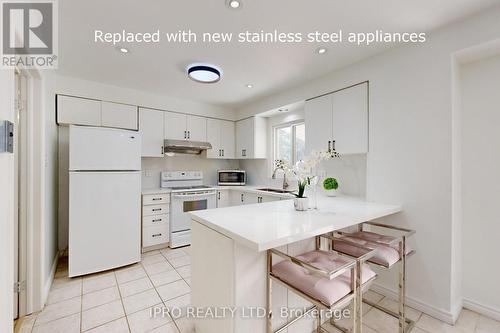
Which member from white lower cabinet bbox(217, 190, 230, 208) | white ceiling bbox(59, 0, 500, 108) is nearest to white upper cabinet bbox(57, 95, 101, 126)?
white ceiling bbox(59, 0, 500, 108)

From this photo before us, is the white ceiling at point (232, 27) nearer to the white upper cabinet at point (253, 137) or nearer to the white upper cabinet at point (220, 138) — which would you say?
the white upper cabinet at point (253, 137)

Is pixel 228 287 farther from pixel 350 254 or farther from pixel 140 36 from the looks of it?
pixel 140 36

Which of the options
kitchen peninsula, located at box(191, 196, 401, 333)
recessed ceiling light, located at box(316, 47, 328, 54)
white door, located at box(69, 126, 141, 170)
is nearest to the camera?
kitchen peninsula, located at box(191, 196, 401, 333)

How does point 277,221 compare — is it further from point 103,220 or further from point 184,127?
point 184,127

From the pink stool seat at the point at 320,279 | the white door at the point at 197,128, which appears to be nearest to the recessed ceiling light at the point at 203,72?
the white door at the point at 197,128

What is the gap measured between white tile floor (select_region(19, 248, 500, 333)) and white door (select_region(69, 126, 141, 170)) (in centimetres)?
128

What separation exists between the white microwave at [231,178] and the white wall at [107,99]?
29 centimetres

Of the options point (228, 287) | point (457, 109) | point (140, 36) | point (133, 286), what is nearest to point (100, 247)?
point (133, 286)

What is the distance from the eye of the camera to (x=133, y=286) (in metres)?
2.31

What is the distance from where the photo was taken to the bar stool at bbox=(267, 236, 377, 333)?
1086mm

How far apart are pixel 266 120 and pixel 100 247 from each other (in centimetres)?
318

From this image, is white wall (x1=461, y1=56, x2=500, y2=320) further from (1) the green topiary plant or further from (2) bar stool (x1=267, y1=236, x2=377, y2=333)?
(2) bar stool (x1=267, y1=236, x2=377, y2=333)

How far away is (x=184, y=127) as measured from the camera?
12.4 ft

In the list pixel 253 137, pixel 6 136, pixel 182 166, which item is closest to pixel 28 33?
pixel 6 136
